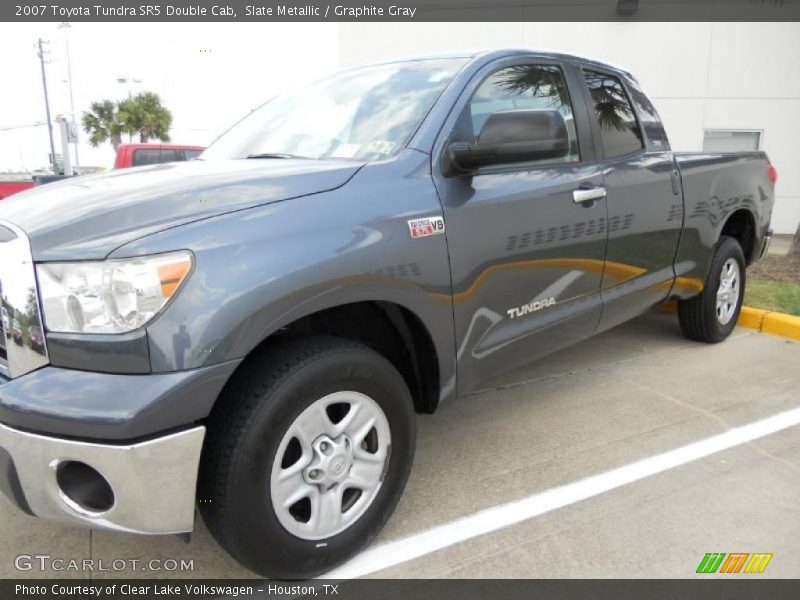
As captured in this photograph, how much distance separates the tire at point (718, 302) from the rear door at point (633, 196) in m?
0.69

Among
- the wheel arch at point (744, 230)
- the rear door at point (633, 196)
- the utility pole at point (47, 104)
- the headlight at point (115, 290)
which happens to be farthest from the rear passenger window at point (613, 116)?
the utility pole at point (47, 104)

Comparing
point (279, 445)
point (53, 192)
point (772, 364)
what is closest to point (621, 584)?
point (279, 445)

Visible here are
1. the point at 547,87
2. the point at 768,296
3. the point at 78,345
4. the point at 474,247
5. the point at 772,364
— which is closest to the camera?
the point at 78,345

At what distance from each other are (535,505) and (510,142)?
1492mm

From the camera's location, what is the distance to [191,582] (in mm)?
2178

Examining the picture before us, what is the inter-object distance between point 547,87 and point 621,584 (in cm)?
227

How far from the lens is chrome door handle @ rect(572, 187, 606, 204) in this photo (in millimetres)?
2965

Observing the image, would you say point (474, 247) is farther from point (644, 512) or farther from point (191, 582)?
point (191, 582)

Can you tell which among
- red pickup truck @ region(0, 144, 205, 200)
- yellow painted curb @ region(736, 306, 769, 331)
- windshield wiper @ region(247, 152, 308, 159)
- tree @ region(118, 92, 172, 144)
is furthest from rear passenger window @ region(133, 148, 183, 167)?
tree @ region(118, 92, 172, 144)

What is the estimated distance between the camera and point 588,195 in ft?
9.89

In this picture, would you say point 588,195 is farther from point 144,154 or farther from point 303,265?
point 144,154

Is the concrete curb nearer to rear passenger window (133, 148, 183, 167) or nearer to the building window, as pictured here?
the building window

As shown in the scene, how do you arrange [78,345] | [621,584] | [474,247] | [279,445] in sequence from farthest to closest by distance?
[474,247], [621,584], [279,445], [78,345]

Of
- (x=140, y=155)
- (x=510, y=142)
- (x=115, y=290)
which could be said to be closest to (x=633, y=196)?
(x=510, y=142)
